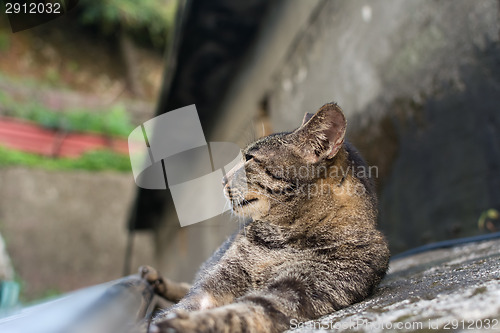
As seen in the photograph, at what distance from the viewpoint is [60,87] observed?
1605 centimetres

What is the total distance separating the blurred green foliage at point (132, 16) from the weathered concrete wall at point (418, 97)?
14249 millimetres

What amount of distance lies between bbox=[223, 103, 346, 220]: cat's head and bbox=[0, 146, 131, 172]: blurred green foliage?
11781mm

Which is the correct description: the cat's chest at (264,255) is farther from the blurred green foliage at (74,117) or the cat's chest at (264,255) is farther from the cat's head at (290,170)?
the blurred green foliage at (74,117)

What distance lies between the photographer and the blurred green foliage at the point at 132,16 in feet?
55.2

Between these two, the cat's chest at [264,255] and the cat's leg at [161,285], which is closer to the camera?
the cat's chest at [264,255]

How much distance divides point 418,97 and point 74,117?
41.9 ft

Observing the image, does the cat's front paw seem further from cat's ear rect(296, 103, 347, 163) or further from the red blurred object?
the red blurred object

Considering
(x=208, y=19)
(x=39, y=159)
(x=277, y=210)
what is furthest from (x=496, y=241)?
(x=39, y=159)

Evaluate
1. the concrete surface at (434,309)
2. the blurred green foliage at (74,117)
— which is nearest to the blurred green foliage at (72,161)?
the blurred green foliage at (74,117)

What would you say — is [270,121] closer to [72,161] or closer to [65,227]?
[65,227]

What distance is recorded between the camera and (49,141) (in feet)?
43.7

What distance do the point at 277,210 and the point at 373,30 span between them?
2497 millimetres

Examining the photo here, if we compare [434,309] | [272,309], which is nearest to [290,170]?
[272,309]

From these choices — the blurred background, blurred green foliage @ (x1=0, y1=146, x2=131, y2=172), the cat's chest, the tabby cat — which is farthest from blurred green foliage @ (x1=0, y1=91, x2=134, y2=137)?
the cat's chest
